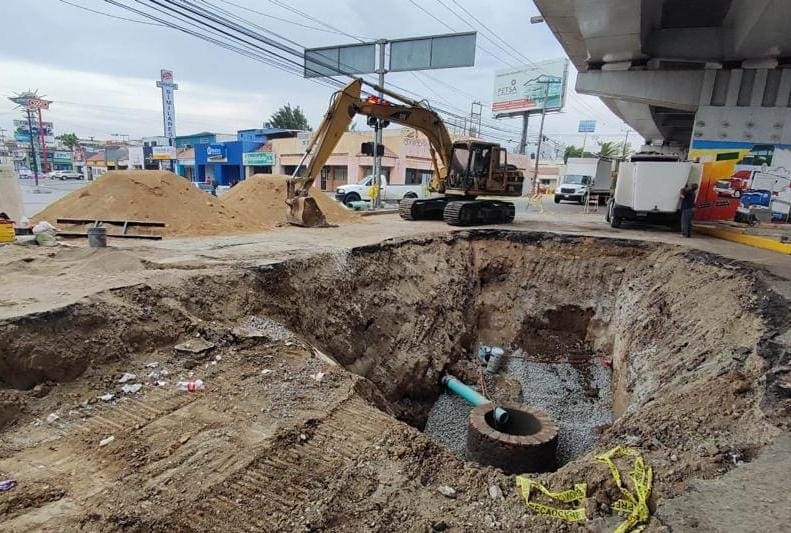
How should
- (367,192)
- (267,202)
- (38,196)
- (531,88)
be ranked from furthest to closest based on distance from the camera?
(531,88) → (367,192) → (38,196) → (267,202)

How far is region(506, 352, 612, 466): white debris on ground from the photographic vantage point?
7.53m

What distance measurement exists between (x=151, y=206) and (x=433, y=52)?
1168 centimetres

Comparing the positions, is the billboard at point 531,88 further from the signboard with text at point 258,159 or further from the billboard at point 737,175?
the billboard at point 737,175

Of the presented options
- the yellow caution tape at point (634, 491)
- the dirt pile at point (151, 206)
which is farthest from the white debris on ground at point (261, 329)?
the dirt pile at point (151, 206)

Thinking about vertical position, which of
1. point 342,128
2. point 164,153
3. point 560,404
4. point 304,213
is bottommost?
point 560,404

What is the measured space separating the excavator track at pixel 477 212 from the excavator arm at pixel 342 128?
1.68 m

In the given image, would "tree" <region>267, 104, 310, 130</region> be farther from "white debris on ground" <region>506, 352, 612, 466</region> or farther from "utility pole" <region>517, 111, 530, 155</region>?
"white debris on ground" <region>506, 352, 612, 466</region>

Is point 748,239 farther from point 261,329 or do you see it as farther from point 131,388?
point 131,388

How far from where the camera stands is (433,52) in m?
17.2

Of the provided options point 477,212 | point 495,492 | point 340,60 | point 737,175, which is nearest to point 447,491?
point 495,492

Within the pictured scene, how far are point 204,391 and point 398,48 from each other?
1639 centimetres

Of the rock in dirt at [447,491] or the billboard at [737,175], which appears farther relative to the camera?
the billboard at [737,175]

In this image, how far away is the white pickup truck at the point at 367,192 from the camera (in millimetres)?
22938

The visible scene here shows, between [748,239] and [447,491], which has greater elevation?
[748,239]
